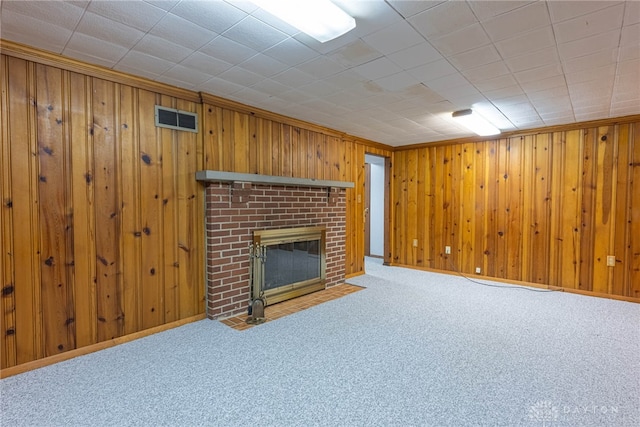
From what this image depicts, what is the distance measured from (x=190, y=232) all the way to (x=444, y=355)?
246cm

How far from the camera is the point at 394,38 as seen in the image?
201 centimetres

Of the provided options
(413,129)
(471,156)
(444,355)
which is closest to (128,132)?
(444,355)

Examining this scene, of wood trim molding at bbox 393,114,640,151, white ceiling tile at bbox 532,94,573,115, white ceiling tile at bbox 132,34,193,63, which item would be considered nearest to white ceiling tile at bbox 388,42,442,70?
white ceiling tile at bbox 132,34,193,63

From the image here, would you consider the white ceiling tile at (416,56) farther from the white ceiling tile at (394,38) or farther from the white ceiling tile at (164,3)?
the white ceiling tile at (164,3)

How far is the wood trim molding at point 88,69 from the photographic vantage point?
209 centimetres

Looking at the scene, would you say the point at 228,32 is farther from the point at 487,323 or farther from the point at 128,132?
the point at 487,323

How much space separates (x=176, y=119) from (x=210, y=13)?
4.49 ft

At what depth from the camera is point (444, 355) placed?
7.90 ft

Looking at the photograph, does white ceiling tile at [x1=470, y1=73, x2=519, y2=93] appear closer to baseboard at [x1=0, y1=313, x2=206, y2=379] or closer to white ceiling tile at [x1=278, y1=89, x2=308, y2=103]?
white ceiling tile at [x1=278, y1=89, x2=308, y2=103]

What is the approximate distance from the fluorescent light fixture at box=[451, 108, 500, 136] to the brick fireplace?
1781mm

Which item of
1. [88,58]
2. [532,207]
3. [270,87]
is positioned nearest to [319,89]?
[270,87]

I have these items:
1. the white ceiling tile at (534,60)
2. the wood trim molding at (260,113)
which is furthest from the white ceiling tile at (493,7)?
the wood trim molding at (260,113)

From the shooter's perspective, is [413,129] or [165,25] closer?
[165,25]

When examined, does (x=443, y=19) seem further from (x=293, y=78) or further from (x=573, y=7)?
(x=293, y=78)
